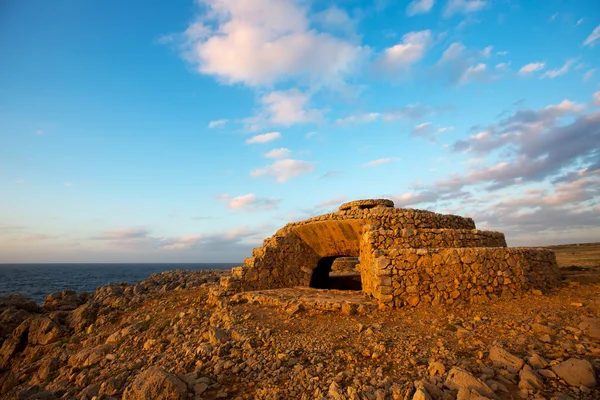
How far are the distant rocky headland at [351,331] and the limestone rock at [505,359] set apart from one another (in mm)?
20

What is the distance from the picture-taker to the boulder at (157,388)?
15.1 feet

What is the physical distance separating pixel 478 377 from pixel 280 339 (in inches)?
139

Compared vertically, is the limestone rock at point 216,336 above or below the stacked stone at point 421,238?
below

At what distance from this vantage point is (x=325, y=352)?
555 centimetres

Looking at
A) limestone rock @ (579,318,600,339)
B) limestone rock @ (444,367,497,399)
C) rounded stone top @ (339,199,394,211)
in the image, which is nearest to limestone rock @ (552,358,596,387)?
limestone rock @ (444,367,497,399)

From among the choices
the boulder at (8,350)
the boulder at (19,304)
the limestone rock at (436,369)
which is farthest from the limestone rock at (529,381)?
the boulder at (19,304)

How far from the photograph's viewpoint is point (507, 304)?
24.3 feet

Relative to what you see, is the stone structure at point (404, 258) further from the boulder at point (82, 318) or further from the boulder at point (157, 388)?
the boulder at point (82, 318)

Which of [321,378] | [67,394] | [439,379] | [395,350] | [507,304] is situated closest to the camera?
[439,379]

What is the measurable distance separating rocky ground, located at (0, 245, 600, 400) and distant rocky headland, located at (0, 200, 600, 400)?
30 millimetres

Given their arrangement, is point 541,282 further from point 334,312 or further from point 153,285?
point 153,285

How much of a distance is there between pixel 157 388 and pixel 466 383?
14.8 feet

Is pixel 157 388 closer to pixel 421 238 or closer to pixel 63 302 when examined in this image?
pixel 421 238

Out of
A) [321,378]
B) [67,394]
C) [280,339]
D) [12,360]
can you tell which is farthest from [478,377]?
[12,360]
